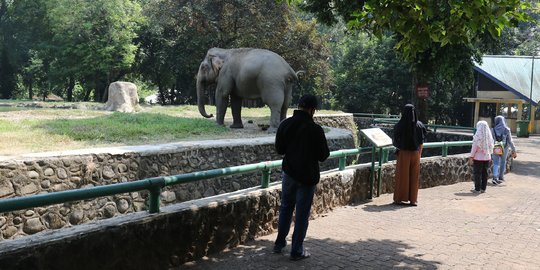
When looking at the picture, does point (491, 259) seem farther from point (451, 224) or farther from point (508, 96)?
point (508, 96)

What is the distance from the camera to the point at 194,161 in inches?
368

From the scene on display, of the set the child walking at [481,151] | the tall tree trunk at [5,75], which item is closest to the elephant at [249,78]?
the child walking at [481,151]

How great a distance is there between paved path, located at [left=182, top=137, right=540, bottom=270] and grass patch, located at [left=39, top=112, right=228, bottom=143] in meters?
4.80

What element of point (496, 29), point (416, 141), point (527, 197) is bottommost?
point (527, 197)

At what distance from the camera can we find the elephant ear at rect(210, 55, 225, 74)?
13.4 meters

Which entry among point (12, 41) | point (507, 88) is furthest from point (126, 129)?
point (12, 41)

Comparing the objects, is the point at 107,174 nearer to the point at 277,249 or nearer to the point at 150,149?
the point at 150,149

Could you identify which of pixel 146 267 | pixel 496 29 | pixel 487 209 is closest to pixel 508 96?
pixel 487 209

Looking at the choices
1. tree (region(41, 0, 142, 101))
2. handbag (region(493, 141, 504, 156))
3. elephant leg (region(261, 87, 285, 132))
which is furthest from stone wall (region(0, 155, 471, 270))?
tree (region(41, 0, 142, 101))

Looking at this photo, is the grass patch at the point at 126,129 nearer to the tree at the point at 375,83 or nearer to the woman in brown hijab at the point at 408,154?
the woman in brown hijab at the point at 408,154

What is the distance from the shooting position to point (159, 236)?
15.6 feet

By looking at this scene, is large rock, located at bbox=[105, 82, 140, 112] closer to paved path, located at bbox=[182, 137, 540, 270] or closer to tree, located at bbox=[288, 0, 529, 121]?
paved path, located at bbox=[182, 137, 540, 270]

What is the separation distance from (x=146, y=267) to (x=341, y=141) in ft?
28.9

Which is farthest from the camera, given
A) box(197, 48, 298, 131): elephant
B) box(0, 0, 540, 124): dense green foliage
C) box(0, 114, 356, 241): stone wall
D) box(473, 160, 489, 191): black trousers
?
box(0, 0, 540, 124): dense green foliage
